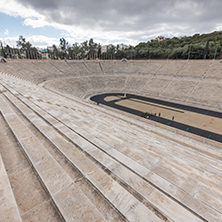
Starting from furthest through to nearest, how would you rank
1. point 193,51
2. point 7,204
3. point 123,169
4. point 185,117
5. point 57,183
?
point 193,51, point 185,117, point 123,169, point 57,183, point 7,204

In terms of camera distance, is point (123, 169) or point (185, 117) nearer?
point (123, 169)

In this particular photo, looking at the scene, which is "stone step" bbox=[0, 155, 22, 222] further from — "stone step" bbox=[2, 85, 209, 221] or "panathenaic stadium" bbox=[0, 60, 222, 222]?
"stone step" bbox=[2, 85, 209, 221]

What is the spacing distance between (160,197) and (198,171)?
2869 millimetres

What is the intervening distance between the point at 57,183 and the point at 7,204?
1.08 m

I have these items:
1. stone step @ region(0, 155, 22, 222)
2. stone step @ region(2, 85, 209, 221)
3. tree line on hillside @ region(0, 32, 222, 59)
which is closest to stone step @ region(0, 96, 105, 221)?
stone step @ region(2, 85, 209, 221)

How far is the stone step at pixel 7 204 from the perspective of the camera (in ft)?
8.49

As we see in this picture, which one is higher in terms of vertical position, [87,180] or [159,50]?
[159,50]

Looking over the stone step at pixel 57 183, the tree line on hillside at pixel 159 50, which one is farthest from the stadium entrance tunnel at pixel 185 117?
the tree line on hillside at pixel 159 50

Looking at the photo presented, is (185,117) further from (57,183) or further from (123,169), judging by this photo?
(57,183)

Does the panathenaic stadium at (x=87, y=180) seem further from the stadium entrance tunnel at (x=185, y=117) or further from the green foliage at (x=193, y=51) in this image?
the green foliage at (x=193, y=51)

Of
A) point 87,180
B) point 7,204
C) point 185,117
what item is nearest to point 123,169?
point 87,180

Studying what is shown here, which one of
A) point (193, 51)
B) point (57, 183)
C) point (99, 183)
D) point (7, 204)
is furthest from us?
point (193, 51)

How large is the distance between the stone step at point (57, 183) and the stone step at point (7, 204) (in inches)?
27.5

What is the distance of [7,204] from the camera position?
9.20 feet
